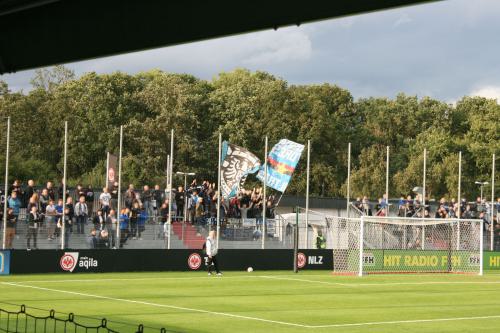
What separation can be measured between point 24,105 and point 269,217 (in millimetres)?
39138

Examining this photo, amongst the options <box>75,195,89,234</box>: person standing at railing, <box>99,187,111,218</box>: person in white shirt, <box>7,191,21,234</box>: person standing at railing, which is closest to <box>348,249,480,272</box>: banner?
<box>99,187,111,218</box>: person in white shirt

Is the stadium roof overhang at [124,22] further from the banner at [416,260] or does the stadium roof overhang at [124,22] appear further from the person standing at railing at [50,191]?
the banner at [416,260]

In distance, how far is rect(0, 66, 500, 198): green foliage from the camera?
79.8m

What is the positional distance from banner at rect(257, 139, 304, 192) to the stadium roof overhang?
34712mm

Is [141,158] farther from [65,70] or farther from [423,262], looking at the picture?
[423,262]

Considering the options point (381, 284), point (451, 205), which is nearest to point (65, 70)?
point (451, 205)

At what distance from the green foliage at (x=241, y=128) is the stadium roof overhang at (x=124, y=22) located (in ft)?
193

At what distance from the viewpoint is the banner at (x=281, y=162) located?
46.4 metres

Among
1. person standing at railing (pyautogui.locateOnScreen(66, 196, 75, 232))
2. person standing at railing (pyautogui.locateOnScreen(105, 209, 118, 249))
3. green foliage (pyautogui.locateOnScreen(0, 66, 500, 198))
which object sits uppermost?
green foliage (pyautogui.locateOnScreen(0, 66, 500, 198))

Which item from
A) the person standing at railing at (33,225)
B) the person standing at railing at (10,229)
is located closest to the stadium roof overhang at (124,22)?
the person standing at railing at (10,229)

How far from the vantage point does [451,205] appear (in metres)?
55.7

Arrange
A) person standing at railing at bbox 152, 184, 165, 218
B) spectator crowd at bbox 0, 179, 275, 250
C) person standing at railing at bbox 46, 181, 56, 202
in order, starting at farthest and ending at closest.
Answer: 1. person standing at railing at bbox 152, 184, 165, 218
2. person standing at railing at bbox 46, 181, 56, 202
3. spectator crowd at bbox 0, 179, 275, 250

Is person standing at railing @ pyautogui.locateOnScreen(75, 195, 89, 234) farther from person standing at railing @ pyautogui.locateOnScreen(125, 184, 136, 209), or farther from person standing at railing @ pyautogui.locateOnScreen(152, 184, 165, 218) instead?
person standing at railing @ pyautogui.locateOnScreen(152, 184, 165, 218)

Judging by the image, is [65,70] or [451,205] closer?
[451,205]
